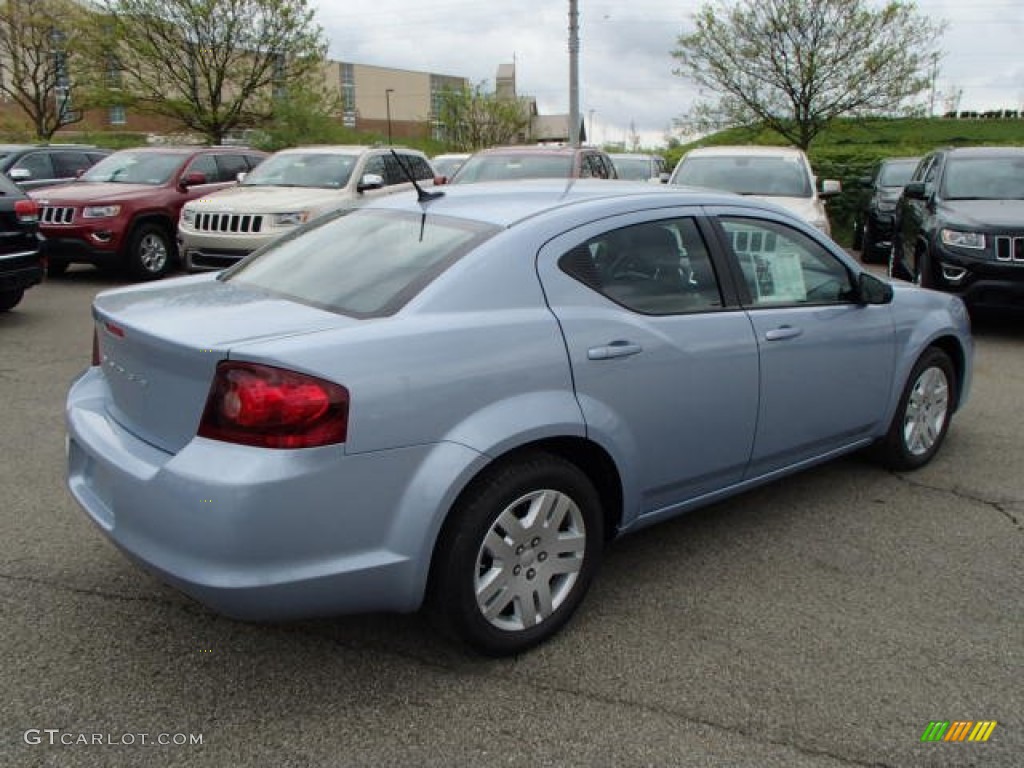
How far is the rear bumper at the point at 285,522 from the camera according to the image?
95.7 inches

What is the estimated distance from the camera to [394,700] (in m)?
2.73

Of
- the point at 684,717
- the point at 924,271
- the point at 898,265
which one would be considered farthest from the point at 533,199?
the point at 898,265

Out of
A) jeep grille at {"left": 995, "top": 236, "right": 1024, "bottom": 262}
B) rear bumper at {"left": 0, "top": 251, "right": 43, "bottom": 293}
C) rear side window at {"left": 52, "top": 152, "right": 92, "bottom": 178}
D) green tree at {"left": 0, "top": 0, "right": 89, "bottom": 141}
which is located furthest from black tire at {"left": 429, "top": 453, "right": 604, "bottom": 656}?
green tree at {"left": 0, "top": 0, "right": 89, "bottom": 141}

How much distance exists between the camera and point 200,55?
84.6ft

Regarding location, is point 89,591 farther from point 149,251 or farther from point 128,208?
point 149,251

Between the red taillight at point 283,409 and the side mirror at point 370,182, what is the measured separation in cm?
854

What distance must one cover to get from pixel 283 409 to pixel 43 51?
1462 inches

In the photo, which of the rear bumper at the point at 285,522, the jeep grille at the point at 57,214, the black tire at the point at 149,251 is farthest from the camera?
the black tire at the point at 149,251

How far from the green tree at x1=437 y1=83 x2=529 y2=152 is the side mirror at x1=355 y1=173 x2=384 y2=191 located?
4486cm

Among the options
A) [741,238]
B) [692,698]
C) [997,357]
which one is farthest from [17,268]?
[997,357]

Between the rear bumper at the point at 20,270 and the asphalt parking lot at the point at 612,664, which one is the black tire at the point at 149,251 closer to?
the rear bumper at the point at 20,270

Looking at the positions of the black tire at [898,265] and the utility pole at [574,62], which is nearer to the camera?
the black tire at [898,265]

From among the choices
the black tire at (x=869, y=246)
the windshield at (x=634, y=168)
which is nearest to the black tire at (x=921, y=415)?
the black tire at (x=869, y=246)

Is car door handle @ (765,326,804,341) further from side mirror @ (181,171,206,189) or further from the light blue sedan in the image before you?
side mirror @ (181,171,206,189)
